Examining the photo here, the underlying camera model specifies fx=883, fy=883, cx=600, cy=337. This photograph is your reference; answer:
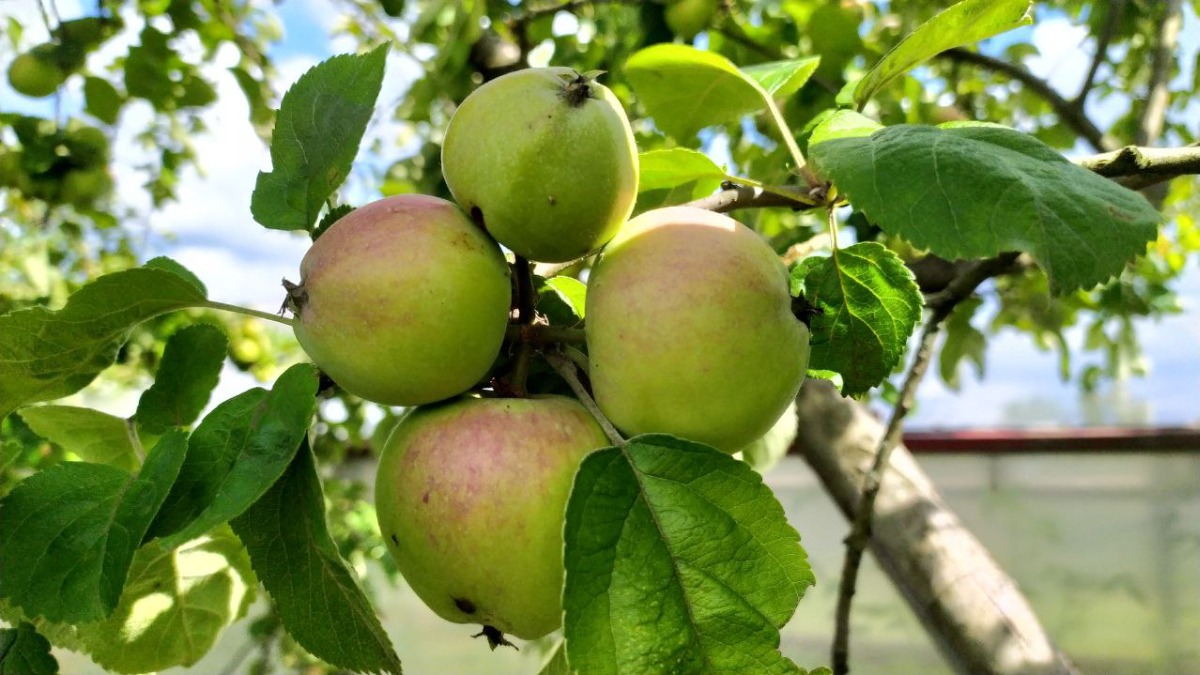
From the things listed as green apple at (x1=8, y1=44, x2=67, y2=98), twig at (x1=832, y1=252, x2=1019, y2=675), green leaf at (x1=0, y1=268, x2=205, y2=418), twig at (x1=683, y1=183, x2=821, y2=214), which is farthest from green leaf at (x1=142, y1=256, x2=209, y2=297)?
green apple at (x1=8, y1=44, x2=67, y2=98)

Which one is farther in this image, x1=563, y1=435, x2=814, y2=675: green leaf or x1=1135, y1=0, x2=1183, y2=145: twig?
x1=1135, y1=0, x2=1183, y2=145: twig

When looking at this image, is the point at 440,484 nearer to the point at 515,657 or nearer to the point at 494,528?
the point at 494,528

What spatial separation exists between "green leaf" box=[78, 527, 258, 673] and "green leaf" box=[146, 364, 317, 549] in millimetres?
264

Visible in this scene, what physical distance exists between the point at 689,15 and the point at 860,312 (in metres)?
0.87

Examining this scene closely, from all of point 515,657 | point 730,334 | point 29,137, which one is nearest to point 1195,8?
point 730,334

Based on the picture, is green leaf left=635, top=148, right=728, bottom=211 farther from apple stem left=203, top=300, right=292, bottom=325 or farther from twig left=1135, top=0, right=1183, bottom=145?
twig left=1135, top=0, right=1183, bottom=145

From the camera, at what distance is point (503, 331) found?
0.55 m

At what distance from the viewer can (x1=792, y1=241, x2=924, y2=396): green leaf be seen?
63 cm

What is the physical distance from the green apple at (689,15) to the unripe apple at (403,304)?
0.95m

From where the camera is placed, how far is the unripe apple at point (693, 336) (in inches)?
19.7

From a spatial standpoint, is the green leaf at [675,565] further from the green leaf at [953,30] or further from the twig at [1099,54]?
the twig at [1099,54]

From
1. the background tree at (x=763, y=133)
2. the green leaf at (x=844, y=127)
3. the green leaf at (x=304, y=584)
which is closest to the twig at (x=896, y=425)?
the background tree at (x=763, y=133)

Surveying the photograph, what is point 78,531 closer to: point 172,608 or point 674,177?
point 172,608

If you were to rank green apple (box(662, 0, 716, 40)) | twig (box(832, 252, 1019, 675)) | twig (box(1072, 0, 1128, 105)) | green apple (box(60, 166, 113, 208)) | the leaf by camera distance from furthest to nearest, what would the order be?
green apple (box(60, 166, 113, 208)) → twig (box(1072, 0, 1128, 105)) → green apple (box(662, 0, 716, 40)) → twig (box(832, 252, 1019, 675)) → the leaf
